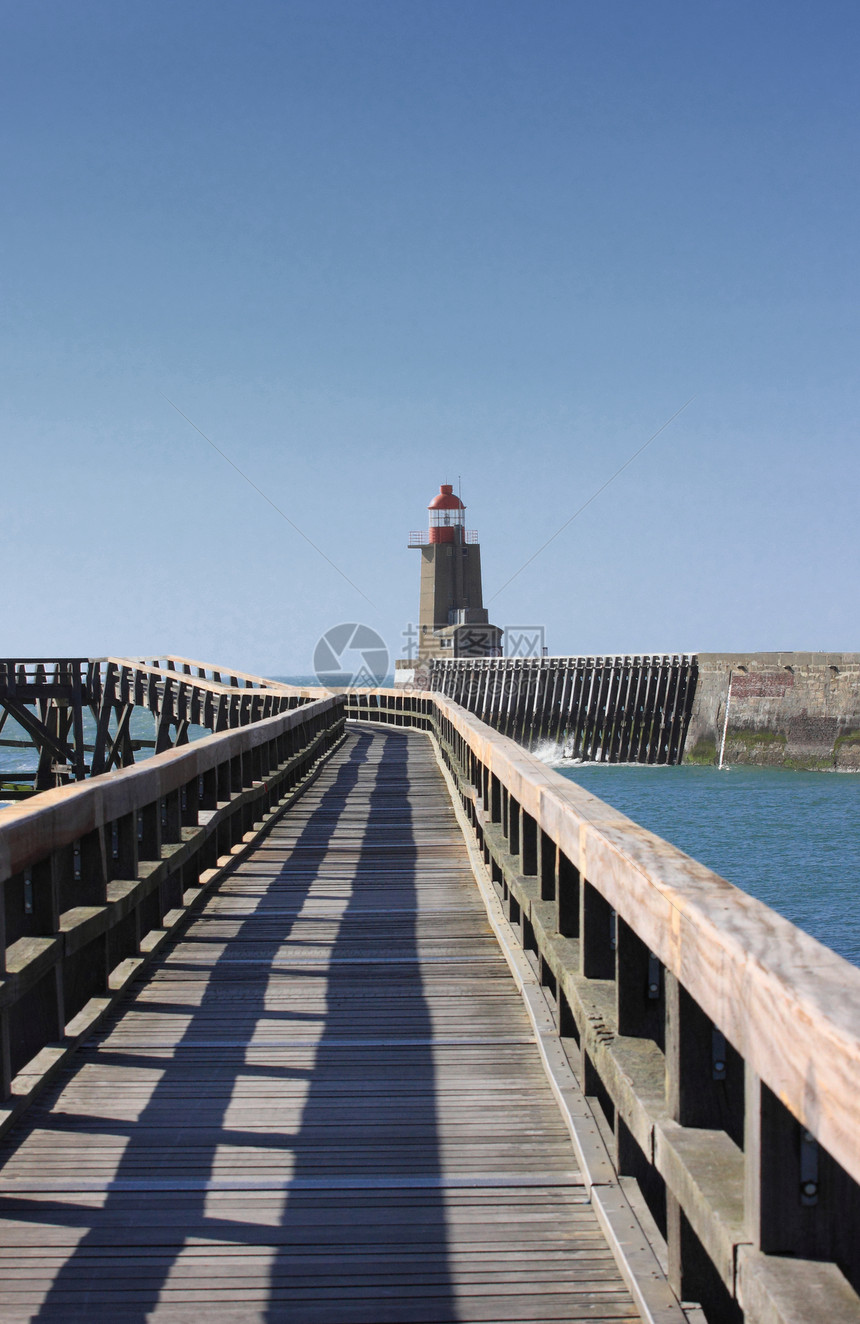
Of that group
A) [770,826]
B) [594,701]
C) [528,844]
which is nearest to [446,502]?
[594,701]

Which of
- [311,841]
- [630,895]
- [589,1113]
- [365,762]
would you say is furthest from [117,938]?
[365,762]

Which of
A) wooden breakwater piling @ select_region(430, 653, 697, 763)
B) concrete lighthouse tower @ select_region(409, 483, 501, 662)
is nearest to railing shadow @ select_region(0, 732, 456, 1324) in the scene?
wooden breakwater piling @ select_region(430, 653, 697, 763)

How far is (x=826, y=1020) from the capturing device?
1.94m

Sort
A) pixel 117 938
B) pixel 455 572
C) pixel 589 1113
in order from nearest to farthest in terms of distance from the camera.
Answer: pixel 589 1113, pixel 117 938, pixel 455 572

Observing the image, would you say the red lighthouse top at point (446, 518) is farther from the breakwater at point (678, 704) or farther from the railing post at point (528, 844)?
the railing post at point (528, 844)

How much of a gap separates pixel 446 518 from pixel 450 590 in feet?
17.0

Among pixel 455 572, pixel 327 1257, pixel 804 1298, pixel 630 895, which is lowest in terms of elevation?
pixel 327 1257

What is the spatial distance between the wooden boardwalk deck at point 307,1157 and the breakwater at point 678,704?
5105 centimetres

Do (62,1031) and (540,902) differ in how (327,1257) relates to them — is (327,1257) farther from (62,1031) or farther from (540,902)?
(540,902)

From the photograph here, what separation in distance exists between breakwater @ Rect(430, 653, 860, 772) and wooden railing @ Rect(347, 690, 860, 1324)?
173 feet

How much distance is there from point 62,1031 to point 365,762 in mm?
16033

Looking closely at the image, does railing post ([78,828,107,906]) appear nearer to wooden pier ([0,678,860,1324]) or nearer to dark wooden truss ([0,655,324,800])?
wooden pier ([0,678,860,1324])

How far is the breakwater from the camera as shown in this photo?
55.0 meters

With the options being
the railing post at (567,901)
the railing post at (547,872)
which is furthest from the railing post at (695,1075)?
the railing post at (547,872)
